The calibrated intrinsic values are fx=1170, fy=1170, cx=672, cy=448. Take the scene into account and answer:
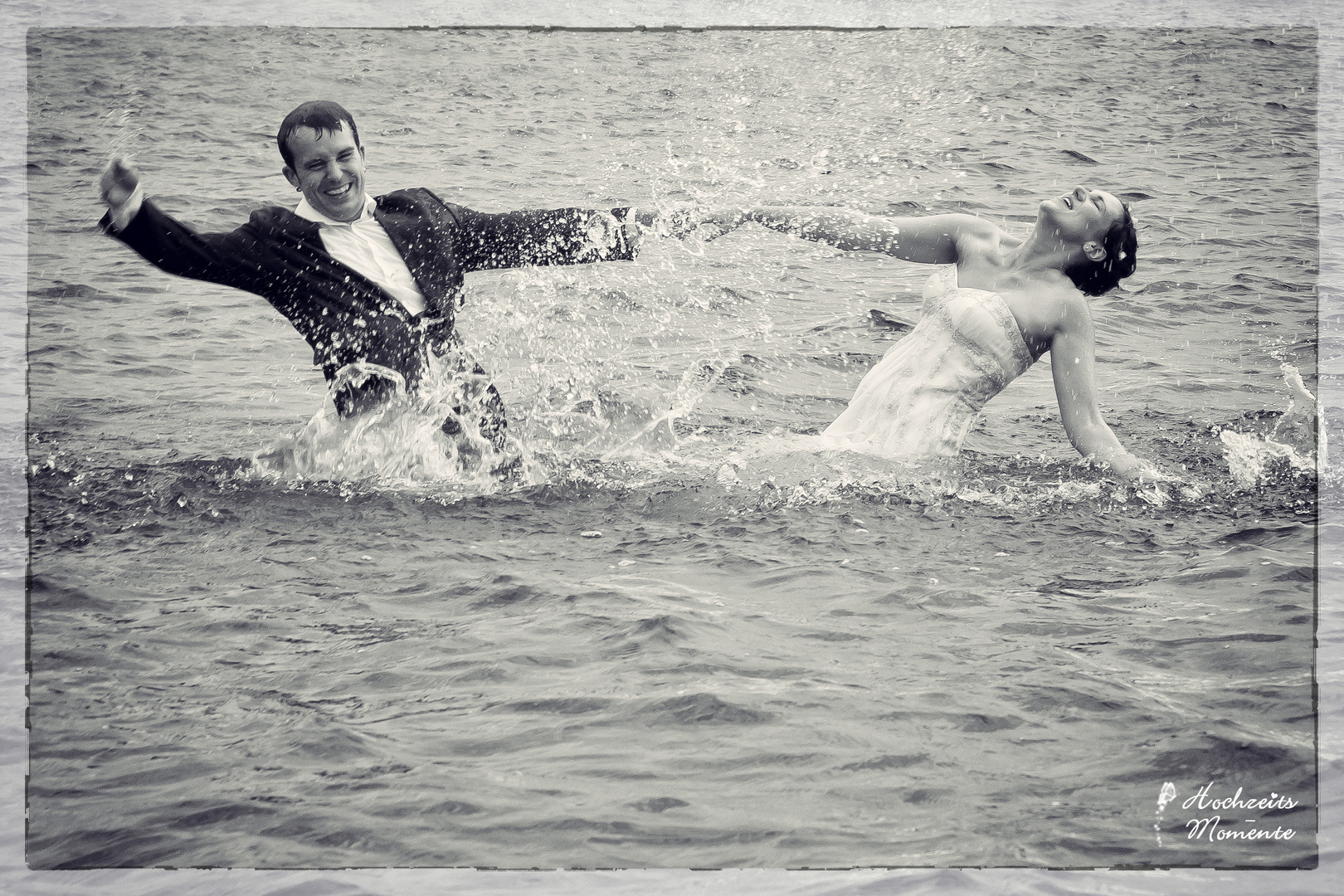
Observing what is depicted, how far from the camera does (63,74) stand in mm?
4285

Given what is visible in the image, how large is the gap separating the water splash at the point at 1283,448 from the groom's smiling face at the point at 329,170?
148 inches

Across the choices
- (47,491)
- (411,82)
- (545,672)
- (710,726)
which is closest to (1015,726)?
(710,726)

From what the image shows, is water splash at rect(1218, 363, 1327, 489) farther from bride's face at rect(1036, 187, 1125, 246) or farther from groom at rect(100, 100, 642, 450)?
groom at rect(100, 100, 642, 450)

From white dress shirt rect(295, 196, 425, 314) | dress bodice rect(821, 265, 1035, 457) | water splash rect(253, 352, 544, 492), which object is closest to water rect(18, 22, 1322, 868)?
water splash rect(253, 352, 544, 492)

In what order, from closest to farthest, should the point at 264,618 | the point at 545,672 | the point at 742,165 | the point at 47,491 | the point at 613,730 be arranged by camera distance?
the point at 613,730
the point at 545,672
the point at 264,618
the point at 47,491
the point at 742,165

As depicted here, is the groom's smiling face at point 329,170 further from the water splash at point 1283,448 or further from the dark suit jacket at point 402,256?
the water splash at point 1283,448

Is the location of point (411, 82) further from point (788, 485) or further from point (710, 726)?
point (710, 726)

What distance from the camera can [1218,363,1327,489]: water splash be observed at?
194 inches

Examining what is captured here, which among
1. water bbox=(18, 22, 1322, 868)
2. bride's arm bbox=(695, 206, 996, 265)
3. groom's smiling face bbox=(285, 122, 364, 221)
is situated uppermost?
groom's smiling face bbox=(285, 122, 364, 221)

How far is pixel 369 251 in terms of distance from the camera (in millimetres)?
4539

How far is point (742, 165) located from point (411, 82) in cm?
239

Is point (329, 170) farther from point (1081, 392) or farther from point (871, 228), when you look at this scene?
point (1081, 392)

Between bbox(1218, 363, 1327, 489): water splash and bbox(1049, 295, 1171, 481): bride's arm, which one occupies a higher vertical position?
bbox(1049, 295, 1171, 481): bride's arm

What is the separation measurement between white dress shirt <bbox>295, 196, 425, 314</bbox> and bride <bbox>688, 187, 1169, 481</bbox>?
3.82ft
